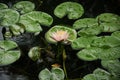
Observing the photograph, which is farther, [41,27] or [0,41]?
[41,27]

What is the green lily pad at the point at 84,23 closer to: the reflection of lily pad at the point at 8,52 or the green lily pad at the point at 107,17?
the green lily pad at the point at 107,17

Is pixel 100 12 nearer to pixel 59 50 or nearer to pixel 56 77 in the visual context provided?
pixel 59 50

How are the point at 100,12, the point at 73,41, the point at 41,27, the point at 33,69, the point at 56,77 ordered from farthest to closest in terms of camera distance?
1. the point at 100,12
2. the point at 41,27
3. the point at 73,41
4. the point at 33,69
5. the point at 56,77

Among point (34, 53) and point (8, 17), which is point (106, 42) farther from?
point (8, 17)

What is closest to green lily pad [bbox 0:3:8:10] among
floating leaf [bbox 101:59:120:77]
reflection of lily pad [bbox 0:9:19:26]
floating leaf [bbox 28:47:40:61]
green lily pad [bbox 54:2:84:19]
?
reflection of lily pad [bbox 0:9:19:26]

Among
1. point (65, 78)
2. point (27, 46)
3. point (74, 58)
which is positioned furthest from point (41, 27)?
point (65, 78)

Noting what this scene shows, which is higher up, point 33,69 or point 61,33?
point 61,33

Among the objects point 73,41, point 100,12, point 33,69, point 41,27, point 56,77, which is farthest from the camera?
point 100,12
